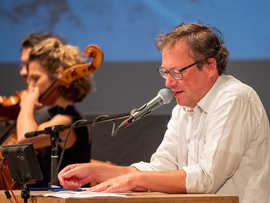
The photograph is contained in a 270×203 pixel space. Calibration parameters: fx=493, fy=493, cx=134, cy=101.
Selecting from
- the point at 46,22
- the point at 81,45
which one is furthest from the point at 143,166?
the point at 46,22

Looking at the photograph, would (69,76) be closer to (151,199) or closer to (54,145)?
(54,145)

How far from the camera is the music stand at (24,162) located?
1.81 meters

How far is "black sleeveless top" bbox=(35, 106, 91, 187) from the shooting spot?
10.7ft

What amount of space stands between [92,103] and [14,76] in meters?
0.79

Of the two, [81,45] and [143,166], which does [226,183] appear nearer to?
[143,166]

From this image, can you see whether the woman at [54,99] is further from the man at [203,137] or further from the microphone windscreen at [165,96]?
the microphone windscreen at [165,96]

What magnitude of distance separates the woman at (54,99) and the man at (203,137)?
956 millimetres

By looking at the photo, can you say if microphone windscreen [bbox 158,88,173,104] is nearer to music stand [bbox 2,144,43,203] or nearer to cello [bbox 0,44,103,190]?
music stand [bbox 2,144,43,203]

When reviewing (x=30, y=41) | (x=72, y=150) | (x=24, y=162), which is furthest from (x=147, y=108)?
(x=30, y=41)

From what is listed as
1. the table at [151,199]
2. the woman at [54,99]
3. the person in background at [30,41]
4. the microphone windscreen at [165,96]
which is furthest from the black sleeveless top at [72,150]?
the table at [151,199]

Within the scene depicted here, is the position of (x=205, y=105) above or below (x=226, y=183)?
above

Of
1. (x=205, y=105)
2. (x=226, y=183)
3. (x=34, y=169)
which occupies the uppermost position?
(x=205, y=105)

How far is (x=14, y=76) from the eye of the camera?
436 centimetres

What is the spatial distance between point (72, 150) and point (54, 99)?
0.40 metres
